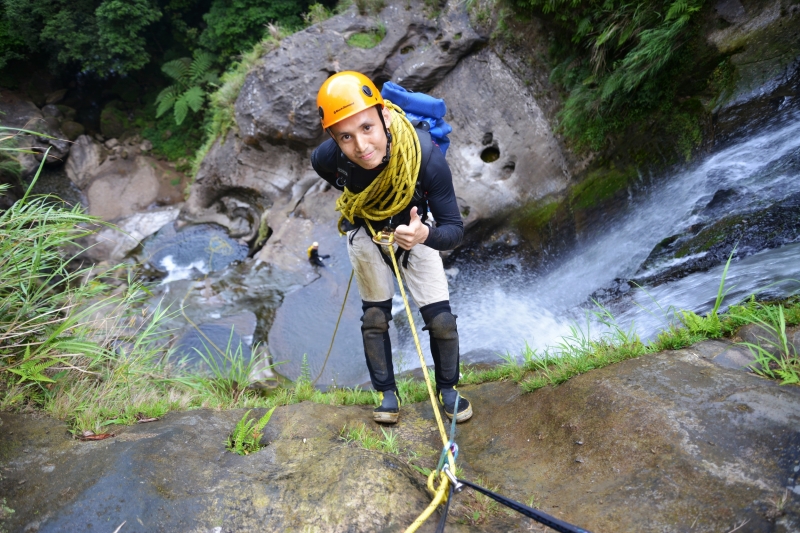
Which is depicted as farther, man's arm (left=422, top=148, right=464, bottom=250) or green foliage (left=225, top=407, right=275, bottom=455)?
man's arm (left=422, top=148, right=464, bottom=250)

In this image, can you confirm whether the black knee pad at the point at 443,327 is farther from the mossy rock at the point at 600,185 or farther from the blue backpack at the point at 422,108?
the mossy rock at the point at 600,185

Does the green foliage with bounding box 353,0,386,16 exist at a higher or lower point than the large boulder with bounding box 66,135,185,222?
higher

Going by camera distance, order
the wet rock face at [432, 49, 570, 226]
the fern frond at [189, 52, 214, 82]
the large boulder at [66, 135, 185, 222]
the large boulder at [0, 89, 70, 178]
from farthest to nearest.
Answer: the fern frond at [189, 52, 214, 82]
the large boulder at [66, 135, 185, 222]
the large boulder at [0, 89, 70, 178]
the wet rock face at [432, 49, 570, 226]

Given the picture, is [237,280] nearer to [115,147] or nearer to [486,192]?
[486,192]

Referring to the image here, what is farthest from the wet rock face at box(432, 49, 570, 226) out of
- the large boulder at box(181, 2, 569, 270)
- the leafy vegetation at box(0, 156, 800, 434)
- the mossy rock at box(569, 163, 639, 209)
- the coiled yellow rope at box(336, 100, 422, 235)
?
the coiled yellow rope at box(336, 100, 422, 235)

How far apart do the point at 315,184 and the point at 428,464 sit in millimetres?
7122

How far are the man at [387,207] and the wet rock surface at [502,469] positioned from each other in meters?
0.63

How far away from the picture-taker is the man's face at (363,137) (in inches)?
106

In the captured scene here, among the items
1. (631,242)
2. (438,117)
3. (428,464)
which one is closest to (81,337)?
(428,464)

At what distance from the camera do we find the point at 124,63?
12578mm

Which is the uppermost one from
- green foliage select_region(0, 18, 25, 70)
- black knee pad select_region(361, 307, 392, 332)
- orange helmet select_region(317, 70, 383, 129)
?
green foliage select_region(0, 18, 25, 70)

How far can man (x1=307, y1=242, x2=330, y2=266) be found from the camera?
766 cm

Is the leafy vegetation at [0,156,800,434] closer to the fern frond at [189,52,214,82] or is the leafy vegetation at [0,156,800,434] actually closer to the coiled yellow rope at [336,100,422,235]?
the coiled yellow rope at [336,100,422,235]

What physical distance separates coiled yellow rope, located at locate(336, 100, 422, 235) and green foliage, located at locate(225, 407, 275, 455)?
4.29ft
